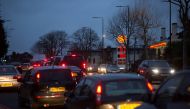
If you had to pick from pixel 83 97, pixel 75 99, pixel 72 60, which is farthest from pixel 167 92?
pixel 72 60

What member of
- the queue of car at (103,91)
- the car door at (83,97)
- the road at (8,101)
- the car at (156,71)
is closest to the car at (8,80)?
the road at (8,101)

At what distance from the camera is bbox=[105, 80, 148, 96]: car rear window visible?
1348cm

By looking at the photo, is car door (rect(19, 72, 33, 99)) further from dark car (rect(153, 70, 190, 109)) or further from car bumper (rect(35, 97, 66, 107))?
dark car (rect(153, 70, 190, 109))

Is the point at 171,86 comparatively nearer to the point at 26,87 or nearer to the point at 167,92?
the point at 167,92

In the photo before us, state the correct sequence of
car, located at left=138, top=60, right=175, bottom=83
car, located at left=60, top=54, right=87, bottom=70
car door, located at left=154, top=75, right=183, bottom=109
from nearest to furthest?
car door, located at left=154, top=75, right=183, bottom=109
car, located at left=138, top=60, right=175, bottom=83
car, located at left=60, top=54, right=87, bottom=70

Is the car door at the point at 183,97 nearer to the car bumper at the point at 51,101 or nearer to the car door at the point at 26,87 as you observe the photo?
the car bumper at the point at 51,101

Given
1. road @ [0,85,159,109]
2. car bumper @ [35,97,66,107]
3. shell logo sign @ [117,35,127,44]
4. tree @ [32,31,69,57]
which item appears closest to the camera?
car bumper @ [35,97,66,107]

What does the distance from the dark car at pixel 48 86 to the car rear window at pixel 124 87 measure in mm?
6386

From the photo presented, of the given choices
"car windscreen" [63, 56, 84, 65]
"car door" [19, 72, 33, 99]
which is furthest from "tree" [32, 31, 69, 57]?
"car door" [19, 72, 33, 99]

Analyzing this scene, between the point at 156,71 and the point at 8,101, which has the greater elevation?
the point at 156,71

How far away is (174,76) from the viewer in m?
10.0

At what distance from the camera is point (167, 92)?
10188 mm

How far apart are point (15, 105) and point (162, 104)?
48.3ft

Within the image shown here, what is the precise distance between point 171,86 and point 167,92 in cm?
17
